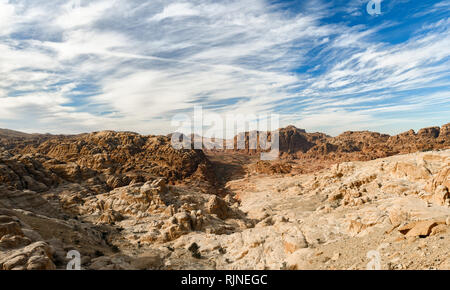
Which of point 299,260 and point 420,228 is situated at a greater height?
point 420,228

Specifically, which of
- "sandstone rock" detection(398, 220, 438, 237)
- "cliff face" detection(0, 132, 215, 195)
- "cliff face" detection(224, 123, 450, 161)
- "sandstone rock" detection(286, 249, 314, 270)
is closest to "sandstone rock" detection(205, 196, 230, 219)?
"sandstone rock" detection(286, 249, 314, 270)

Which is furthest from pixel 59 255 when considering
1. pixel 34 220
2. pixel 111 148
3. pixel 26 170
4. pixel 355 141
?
pixel 355 141

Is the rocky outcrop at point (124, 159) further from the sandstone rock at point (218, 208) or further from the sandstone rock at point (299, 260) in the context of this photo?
the sandstone rock at point (299, 260)

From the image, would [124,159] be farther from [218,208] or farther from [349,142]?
[349,142]

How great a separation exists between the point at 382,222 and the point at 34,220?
753 inches

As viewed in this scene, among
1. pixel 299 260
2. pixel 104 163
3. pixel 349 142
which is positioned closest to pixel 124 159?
pixel 104 163

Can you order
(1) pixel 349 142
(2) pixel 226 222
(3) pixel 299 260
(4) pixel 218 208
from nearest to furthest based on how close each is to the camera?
(3) pixel 299 260 < (2) pixel 226 222 < (4) pixel 218 208 < (1) pixel 349 142

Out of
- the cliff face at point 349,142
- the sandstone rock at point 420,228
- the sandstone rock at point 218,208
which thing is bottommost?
the sandstone rock at point 218,208

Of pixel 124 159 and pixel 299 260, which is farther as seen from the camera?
pixel 124 159

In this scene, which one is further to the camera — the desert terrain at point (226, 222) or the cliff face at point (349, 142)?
the cliff face at point (349, 142)

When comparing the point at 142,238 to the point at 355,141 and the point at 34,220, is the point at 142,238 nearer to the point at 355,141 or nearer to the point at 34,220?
the point at 34,220

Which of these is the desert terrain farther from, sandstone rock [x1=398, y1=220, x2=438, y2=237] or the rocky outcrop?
the rocky outcrop

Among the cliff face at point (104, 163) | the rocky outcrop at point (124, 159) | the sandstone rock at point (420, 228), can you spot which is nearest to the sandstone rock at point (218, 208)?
the sandstone rock at point (420, 228)

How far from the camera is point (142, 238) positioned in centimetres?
1742
